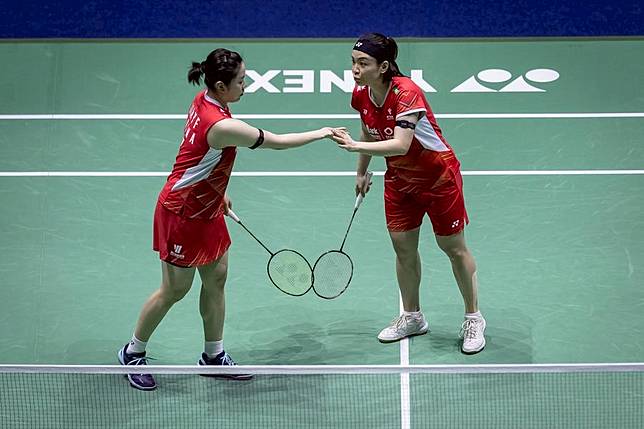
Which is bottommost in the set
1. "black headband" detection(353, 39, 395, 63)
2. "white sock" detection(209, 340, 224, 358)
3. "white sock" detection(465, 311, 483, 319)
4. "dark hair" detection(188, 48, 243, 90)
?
"white sock" detection(209, 340, 224, 358)

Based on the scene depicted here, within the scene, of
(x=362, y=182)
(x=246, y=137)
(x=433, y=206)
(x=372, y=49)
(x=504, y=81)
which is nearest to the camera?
(x=246, y=137)

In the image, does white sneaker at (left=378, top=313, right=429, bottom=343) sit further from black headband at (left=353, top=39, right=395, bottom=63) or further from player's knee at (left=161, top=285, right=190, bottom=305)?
black headband at (left=353, top=39, right=395, bottom=63)

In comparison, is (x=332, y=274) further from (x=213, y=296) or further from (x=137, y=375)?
(x=137, y=375)

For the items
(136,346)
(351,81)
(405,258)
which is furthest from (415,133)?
(351,81)

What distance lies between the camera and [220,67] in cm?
615

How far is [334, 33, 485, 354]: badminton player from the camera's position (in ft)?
21.0

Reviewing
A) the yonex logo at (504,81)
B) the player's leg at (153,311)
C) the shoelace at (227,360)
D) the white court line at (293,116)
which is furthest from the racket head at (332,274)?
the yonex logo at (504,81)

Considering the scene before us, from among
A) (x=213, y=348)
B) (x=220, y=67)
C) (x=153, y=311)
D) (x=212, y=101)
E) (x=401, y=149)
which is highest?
(x=220, y=67)

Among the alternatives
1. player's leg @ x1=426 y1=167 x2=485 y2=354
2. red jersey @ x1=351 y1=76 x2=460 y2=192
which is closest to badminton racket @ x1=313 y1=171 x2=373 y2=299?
red jersey @ x1=351 y1=76 x2=460 y2=192

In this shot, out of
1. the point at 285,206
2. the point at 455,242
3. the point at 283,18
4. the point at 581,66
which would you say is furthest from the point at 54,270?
the point at 581,66

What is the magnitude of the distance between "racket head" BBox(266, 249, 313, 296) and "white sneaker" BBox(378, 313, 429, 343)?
0.64 metres

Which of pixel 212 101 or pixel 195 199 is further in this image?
pixel 195 199

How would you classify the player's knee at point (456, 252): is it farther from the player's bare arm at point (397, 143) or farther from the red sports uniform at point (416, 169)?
the player's bare arm at point (397, 143)

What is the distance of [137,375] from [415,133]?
2.27 metres
